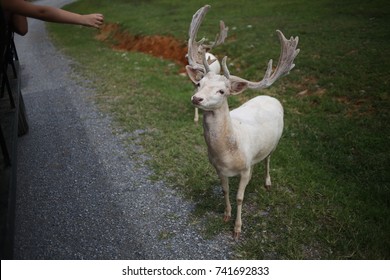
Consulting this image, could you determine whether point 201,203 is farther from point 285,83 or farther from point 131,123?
point 285,83

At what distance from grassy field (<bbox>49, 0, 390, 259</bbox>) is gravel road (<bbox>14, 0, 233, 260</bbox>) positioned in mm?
427

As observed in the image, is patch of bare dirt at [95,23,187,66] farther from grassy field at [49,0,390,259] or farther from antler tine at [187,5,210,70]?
antler tine at [187,5,210,70]

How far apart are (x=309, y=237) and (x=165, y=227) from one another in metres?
2.29

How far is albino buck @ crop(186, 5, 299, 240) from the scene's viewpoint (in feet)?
14.2

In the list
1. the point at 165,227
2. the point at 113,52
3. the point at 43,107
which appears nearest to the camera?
the point at 165,227

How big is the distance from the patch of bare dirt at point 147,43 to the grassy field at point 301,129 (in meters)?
0.73

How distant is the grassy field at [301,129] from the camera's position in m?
5.07

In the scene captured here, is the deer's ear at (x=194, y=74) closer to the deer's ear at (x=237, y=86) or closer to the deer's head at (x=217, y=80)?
the deer's head at (x=217, y=80)

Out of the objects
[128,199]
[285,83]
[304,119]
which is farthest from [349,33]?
[128,199]

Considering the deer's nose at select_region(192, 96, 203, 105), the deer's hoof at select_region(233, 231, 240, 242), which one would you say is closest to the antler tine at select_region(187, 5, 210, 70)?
the deer's nose at select_region(192, 96, 203, 105)

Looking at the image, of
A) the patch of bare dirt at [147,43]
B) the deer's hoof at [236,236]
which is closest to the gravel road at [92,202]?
the deer's hoof at [236,236]

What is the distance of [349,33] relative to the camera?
1380cm

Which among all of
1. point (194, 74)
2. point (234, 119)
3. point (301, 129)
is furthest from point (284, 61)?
point (301, 129)

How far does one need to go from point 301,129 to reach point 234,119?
3.56m
